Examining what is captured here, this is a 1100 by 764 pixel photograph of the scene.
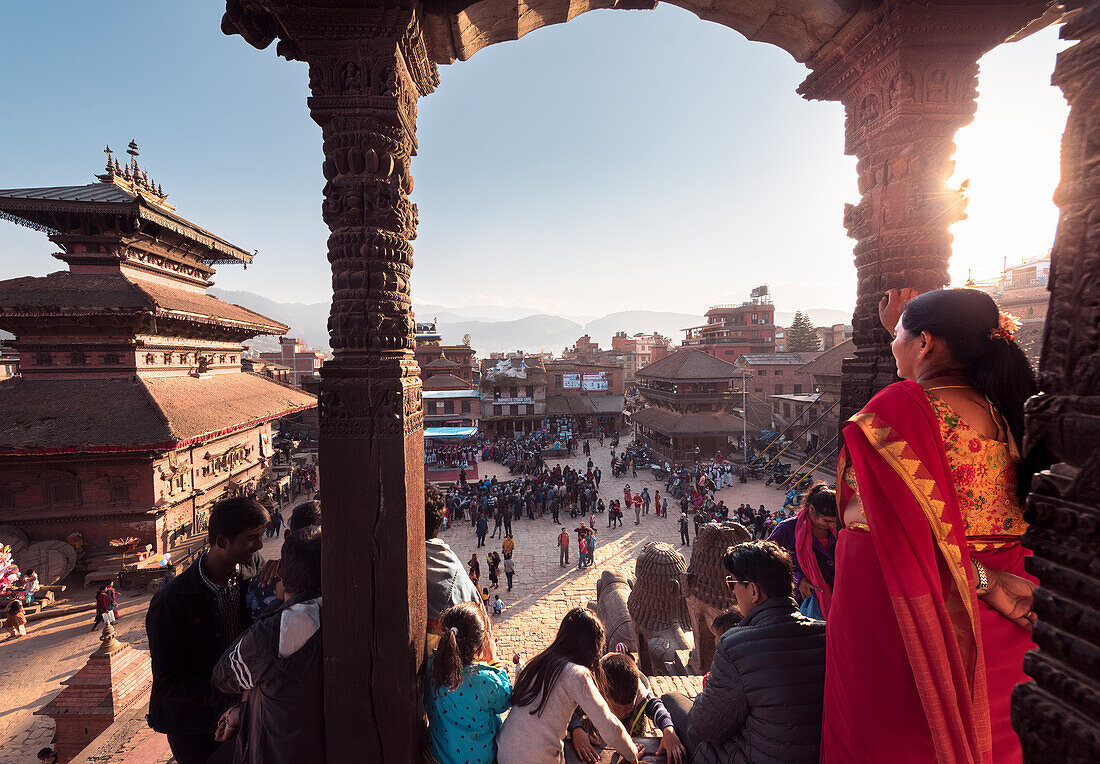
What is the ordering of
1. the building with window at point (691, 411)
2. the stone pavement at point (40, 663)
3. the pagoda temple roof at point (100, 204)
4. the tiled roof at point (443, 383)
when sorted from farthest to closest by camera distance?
the tiled roof at point (443, 383)
the building with window at point (691, 411)
the pagoda temple roof at point (100, 204)
the stone pavement at point (40, 663)

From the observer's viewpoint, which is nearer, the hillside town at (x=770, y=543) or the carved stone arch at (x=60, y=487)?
the hillside town at (x=770, y=543)

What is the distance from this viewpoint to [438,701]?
273cm

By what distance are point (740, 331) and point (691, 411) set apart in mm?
26583

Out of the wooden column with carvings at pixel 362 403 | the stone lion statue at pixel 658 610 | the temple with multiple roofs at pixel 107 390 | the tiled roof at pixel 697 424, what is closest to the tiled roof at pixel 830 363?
the tiled roof at pixel 697 424

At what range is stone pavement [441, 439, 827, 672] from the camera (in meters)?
11.5

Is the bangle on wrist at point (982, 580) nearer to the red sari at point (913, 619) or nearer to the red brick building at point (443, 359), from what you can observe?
the red sari at point (913, 619)

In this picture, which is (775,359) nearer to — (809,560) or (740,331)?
(740,331)

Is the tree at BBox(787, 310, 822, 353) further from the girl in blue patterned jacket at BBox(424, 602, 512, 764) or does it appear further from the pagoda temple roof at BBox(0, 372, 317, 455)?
the girl in blue patterned jacket at BBox(424, 602, 512, 764)

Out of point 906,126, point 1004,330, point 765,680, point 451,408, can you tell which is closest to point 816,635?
point 765,680

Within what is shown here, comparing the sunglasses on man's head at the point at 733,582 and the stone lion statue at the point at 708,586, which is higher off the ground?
the sunglasses on man's head at the point at 733,582

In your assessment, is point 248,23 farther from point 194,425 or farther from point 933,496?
point 194,425

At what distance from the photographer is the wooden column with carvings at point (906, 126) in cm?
285

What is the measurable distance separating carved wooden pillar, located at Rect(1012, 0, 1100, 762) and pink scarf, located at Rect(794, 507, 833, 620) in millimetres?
1915

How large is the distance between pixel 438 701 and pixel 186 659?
5.42 feet
